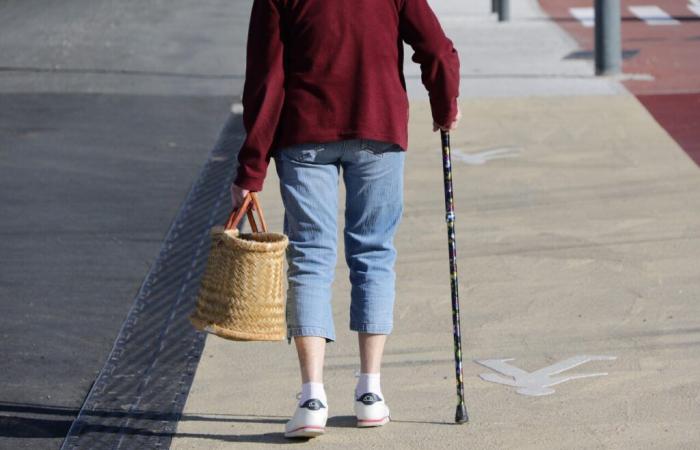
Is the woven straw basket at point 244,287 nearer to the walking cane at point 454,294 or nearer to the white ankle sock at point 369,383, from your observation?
the white ankle sock at point 369,383

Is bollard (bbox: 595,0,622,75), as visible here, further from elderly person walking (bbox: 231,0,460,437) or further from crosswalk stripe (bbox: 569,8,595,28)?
elderly person walking (bbox: 231,0,460,437)

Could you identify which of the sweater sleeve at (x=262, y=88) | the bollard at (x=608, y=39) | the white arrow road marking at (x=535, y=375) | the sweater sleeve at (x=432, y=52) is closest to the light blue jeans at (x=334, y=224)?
the sweater sleeve at (x=262, y=88)

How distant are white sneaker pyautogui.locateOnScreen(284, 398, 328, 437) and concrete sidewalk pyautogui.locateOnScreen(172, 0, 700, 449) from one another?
7 centimetres

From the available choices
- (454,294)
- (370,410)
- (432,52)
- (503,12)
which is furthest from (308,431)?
(503,12)

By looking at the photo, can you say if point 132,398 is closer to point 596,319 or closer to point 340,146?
point 340,146

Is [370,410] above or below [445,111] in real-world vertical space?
below

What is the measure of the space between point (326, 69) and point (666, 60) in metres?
9.27

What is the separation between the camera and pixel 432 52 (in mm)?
4609

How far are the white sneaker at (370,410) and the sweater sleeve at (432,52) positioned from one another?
945mm

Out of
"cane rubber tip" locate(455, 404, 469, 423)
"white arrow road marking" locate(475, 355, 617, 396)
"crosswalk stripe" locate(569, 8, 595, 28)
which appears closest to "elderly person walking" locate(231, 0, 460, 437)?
"cane rubber tip" locate(455, 404, 469, 423)

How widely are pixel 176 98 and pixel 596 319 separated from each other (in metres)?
6.69

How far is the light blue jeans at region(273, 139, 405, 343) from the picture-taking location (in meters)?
4.66

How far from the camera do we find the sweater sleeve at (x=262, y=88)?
4531 millimetres

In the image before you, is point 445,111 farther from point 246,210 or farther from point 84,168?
point 84,168
